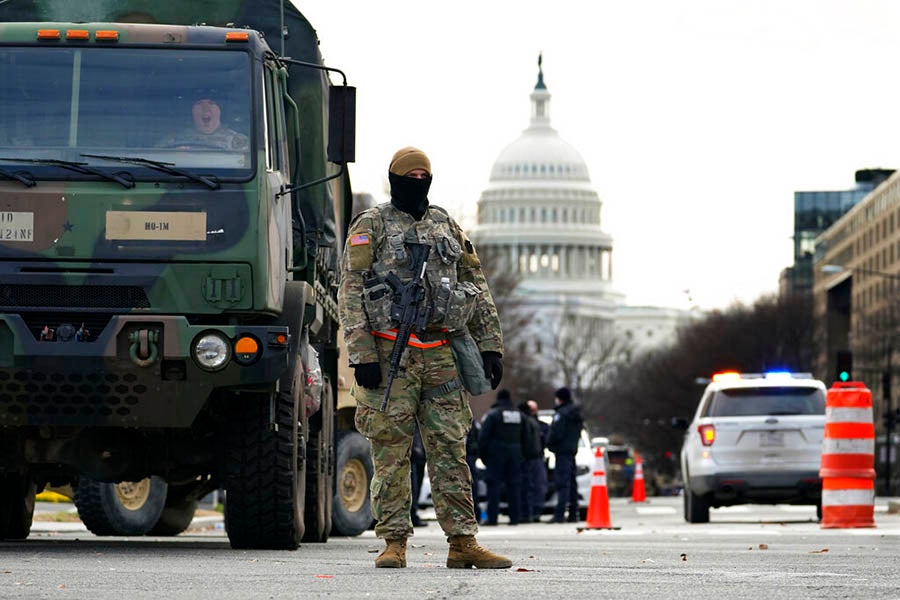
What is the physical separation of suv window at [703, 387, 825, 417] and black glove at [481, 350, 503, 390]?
45.1 ft

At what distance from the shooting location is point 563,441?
27.9m

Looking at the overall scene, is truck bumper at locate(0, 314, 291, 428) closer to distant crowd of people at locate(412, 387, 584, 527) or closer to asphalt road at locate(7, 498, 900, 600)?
asphalt road at locate(7, 498, 900, 600)

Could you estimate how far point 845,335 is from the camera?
132625 mm

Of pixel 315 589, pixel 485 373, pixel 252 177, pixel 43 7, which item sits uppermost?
pixel 43 7

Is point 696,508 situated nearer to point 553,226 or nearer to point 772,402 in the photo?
point 772,402

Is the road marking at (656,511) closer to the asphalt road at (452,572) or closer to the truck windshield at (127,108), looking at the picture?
the asphalt road at (452,572)

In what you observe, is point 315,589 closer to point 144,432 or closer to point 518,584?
point 518,584

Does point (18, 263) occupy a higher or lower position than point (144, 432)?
higher

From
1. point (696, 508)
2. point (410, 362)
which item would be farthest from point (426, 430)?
point (696, 508)

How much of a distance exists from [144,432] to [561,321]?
16340 cm

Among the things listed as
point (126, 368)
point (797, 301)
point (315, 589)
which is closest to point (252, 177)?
point (126, 368)

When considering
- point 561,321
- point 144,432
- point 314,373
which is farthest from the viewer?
point 561,321

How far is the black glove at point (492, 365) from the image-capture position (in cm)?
1098

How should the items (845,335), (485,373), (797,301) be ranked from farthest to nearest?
1. (845,335)
2. (797,301)
3. (485,373)
